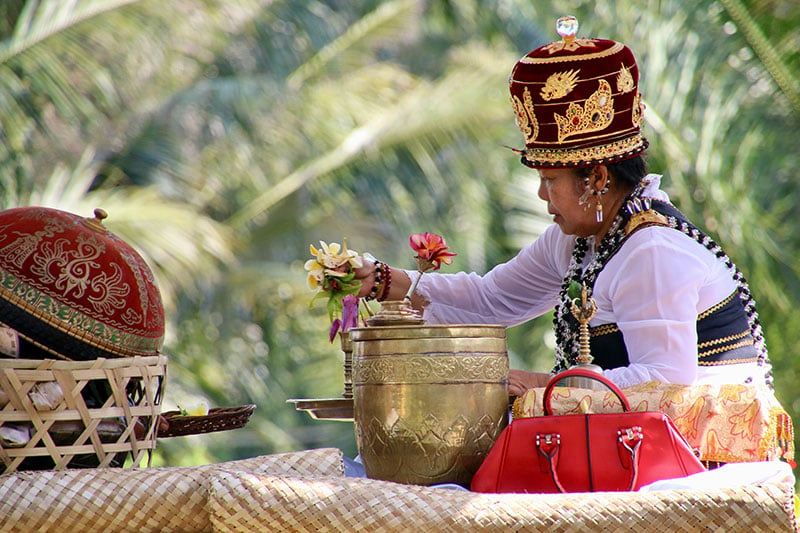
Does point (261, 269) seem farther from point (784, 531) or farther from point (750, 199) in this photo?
point (784, 531)

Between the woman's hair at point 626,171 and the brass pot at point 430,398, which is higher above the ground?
the woman's hair at point 626,171

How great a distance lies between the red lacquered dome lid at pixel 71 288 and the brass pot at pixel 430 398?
65cm

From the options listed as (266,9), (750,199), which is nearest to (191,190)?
(266,9)

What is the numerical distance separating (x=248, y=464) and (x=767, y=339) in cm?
618

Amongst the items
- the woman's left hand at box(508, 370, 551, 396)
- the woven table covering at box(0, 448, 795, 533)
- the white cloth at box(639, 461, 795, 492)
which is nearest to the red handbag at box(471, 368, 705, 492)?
the white cloth at box(639, 461, 795, 492)

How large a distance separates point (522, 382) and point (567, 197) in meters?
0.65

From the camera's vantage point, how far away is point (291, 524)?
7.02ft

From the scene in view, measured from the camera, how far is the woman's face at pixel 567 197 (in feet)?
10.5

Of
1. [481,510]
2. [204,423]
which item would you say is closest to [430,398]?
[481,510]

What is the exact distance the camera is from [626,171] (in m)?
3.22

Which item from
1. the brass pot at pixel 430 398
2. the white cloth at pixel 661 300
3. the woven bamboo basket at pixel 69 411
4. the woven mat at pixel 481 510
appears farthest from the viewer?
the white cloth at pixel 661 300

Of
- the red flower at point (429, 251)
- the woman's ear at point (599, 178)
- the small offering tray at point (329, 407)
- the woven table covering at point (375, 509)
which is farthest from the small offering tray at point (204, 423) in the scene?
the woman's ear at point (599, 178)

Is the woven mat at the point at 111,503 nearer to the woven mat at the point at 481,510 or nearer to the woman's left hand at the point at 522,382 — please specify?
the woven mat at the point at 481,510

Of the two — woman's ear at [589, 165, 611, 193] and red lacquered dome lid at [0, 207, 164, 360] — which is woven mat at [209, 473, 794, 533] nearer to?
red lacquered dome lid at [0, 207, 164, 360]
